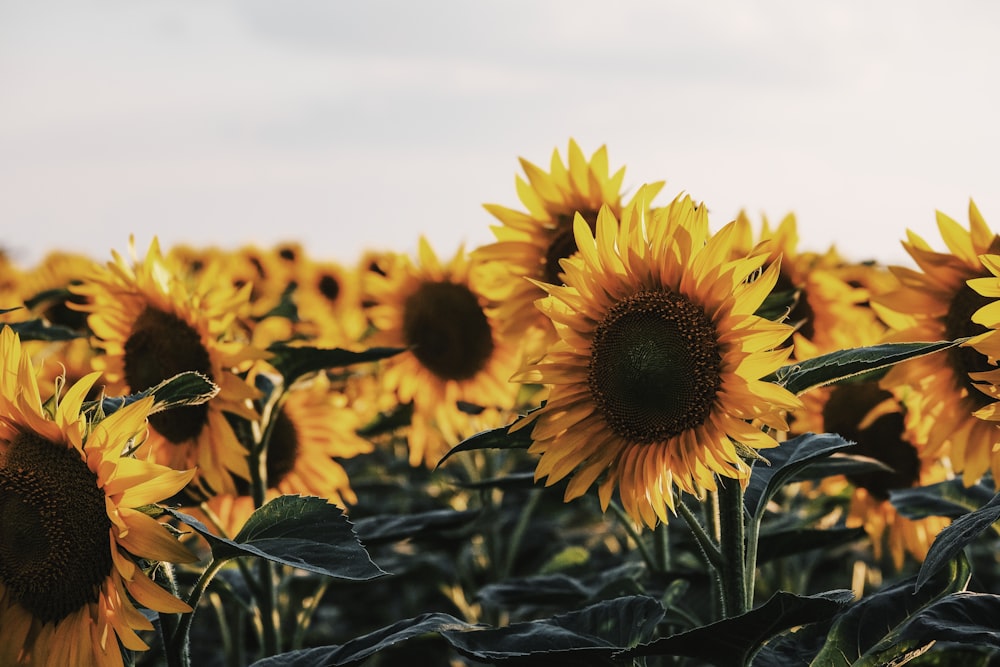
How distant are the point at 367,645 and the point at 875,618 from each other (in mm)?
956

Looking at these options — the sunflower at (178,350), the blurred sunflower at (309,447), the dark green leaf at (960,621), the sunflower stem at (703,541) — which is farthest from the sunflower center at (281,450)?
the dark green leaf at (960,621)

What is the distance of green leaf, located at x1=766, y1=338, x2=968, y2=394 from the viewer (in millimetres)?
1783

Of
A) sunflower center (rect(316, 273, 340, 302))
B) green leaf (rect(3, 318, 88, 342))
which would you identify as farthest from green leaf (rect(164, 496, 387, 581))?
sunflower center (rect(316, 273, 340, 302))

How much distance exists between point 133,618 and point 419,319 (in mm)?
2638

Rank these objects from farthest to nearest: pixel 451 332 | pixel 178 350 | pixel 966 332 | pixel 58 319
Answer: pixel 58 319 < pixel 451 332 < pixel 178 350 < pixel 966 332

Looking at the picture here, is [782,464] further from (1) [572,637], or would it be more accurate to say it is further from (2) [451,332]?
(2) [451,332]

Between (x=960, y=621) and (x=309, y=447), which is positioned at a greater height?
(x=960, y=621)

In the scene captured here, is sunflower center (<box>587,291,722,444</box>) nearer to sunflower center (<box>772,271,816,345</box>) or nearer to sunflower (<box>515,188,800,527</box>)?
sunflower (<box>515,188,800,527</box>)

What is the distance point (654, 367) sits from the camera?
2.09 meters

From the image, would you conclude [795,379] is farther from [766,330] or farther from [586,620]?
[586,620]

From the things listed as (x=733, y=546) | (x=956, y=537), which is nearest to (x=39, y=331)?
(x=733, y=546)

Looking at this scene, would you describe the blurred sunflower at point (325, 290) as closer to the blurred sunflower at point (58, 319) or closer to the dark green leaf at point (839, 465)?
the blurred sunflower at point (58, 319)

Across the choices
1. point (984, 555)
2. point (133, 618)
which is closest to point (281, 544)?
point (133, 618)

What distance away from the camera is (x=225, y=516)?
137 inches
